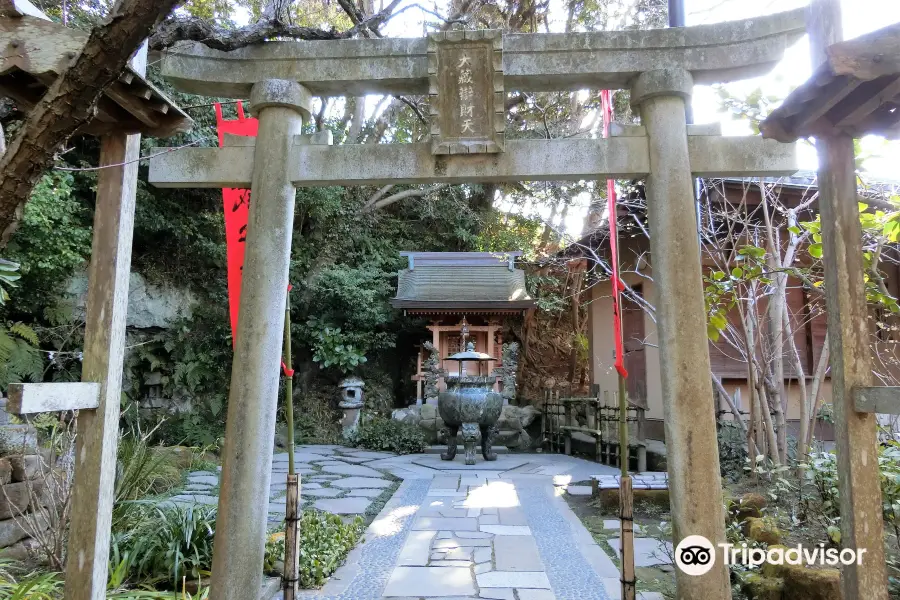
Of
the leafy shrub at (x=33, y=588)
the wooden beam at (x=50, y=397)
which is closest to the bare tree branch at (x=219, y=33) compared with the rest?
the wooden beam at (x=50, y=397)

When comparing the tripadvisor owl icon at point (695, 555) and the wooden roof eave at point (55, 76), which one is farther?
the tripadvisor owl icon at point (695, 555)

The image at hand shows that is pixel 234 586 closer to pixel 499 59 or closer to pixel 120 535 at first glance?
pixel 120 535

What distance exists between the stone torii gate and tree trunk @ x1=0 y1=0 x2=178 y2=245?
4.49 ft

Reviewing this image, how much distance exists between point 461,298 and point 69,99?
11.3m

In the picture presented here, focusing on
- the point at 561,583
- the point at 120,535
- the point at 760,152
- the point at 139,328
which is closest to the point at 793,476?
the point at 561,583

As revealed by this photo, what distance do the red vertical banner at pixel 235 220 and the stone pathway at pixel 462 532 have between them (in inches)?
76.9

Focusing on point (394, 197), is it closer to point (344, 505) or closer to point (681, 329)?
point (344, 505)

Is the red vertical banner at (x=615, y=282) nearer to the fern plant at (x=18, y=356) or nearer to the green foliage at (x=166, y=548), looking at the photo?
the green foliage at (x=166, y=548)

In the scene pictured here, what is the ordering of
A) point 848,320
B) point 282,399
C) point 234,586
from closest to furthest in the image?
point 848,320 < point 234,586 < point 282,399

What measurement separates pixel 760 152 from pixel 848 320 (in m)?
1.27

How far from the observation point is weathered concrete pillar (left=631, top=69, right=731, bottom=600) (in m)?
3.04

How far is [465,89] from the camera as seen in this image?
11.8ft

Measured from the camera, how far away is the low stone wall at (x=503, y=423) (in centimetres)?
1137

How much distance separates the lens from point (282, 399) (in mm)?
13484
